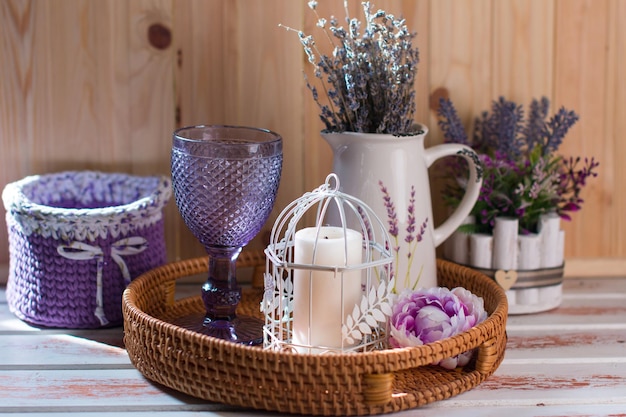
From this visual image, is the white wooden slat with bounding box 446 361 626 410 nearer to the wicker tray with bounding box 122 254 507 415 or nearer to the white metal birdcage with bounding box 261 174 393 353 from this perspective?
the wicker tray with bounding box 122 254 507 415

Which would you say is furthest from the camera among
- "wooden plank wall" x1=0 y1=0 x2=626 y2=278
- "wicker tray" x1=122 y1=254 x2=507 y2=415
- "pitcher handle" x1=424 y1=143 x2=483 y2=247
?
"wooden plank wall" x1=0 y1=0 x2=626 y2=278

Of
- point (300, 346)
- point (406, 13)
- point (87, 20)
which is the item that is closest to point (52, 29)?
point (87, 20)

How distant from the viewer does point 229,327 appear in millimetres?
1001

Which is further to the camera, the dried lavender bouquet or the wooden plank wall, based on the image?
the wooden plank wall

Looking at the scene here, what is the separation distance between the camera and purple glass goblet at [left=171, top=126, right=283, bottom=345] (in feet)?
3.10

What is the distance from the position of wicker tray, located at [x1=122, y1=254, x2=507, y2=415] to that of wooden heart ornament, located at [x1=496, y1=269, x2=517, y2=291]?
186 mm

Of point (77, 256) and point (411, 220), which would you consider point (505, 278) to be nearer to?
point (411, 220)

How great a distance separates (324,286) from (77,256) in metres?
0.33

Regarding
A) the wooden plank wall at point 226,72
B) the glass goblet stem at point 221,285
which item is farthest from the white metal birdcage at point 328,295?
the wooden plank wall at point 226,72

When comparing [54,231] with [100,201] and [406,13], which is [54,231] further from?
[406,13]

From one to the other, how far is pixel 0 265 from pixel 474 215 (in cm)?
67

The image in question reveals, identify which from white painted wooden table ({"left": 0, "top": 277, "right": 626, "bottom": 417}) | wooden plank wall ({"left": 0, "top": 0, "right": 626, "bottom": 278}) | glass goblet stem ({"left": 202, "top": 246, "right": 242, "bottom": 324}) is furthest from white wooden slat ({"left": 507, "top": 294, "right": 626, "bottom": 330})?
glass goblet stem ({"left": 202, "top": 246, "right": 242, "bottom": 324})

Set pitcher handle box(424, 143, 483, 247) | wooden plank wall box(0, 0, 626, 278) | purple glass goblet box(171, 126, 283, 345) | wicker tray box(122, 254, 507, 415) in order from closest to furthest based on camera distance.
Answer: wicker tray box(122, 254, 507, 415)
purple glass goblet box(171, 126, 283, 345)
pitcher handle box(424, 143, 483, 247)
wooden plank wall box(0, 0, 626, 278)

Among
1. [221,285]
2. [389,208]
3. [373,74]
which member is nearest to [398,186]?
[389,208]
